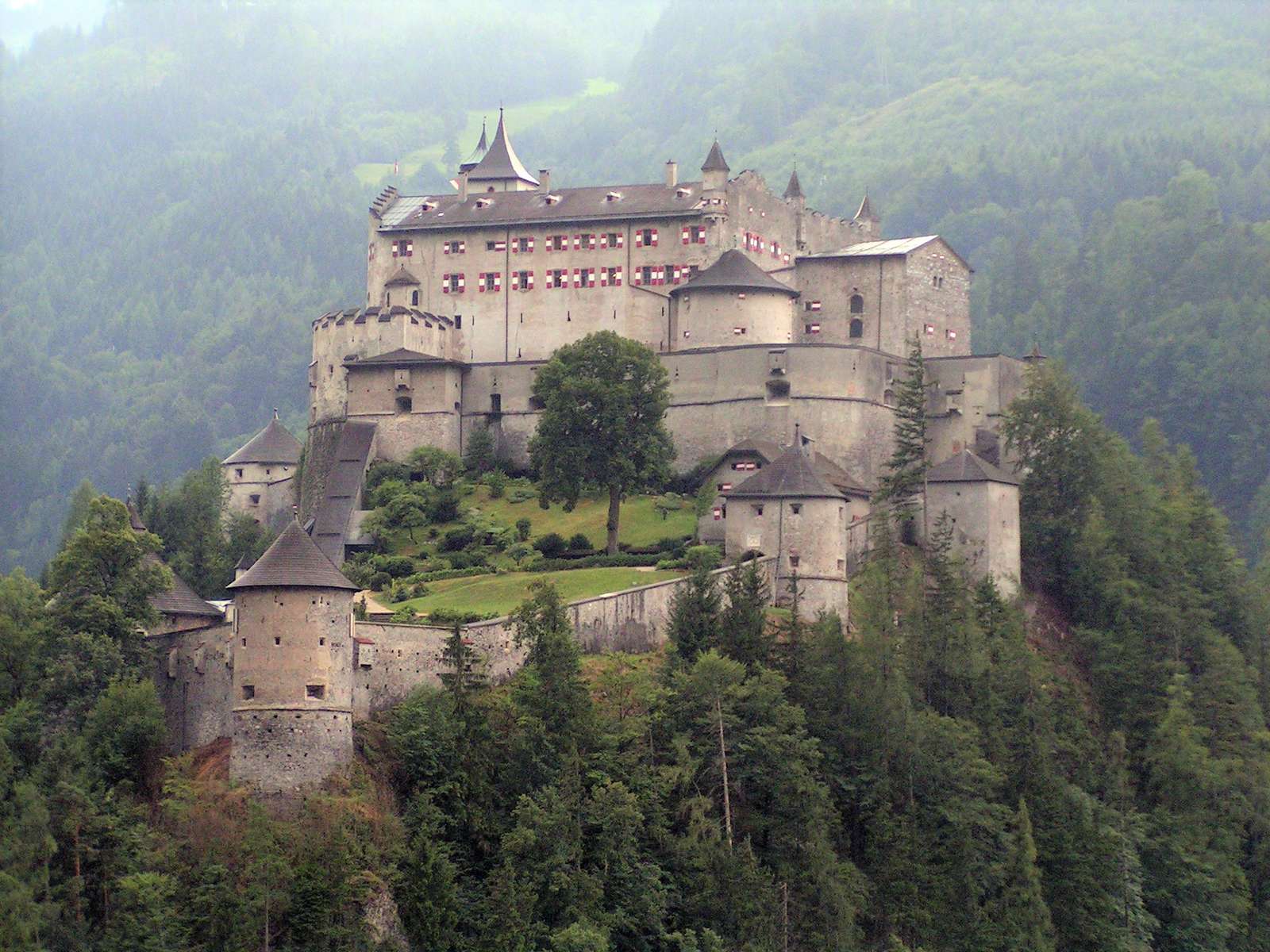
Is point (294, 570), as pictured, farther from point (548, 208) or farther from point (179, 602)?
point (548, 208)

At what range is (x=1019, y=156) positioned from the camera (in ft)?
614

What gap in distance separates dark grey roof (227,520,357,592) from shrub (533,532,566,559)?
23.7 m

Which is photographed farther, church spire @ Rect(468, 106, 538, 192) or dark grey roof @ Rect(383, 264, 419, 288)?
church spire @ Rect(468, 106, 538, 192)

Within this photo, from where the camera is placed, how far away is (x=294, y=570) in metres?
58.9

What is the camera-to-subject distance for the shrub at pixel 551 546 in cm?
8381

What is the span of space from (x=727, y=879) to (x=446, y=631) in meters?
10.3

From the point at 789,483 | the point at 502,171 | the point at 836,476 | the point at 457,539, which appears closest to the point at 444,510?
the point at 457,539

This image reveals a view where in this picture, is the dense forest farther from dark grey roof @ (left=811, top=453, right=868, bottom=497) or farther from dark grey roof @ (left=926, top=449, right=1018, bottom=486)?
dark grey roof @ (left=811, top=453, right=868, bottom=497)

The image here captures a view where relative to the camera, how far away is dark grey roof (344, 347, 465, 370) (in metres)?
92.6

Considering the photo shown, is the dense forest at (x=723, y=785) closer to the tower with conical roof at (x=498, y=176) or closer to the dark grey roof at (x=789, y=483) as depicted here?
the dark grey roof at (x=789, y=483)

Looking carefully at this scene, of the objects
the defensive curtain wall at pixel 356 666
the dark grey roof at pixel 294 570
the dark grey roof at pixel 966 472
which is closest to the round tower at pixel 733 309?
the dark grey roof at pixel 966 472

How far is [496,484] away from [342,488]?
19.7ft

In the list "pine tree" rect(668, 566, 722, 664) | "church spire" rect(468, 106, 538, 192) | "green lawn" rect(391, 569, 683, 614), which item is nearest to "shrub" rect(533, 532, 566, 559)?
"green lawn" rect(391, 569, 683, 614)

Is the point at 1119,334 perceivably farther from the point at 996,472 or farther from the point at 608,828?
the point at 608,828
